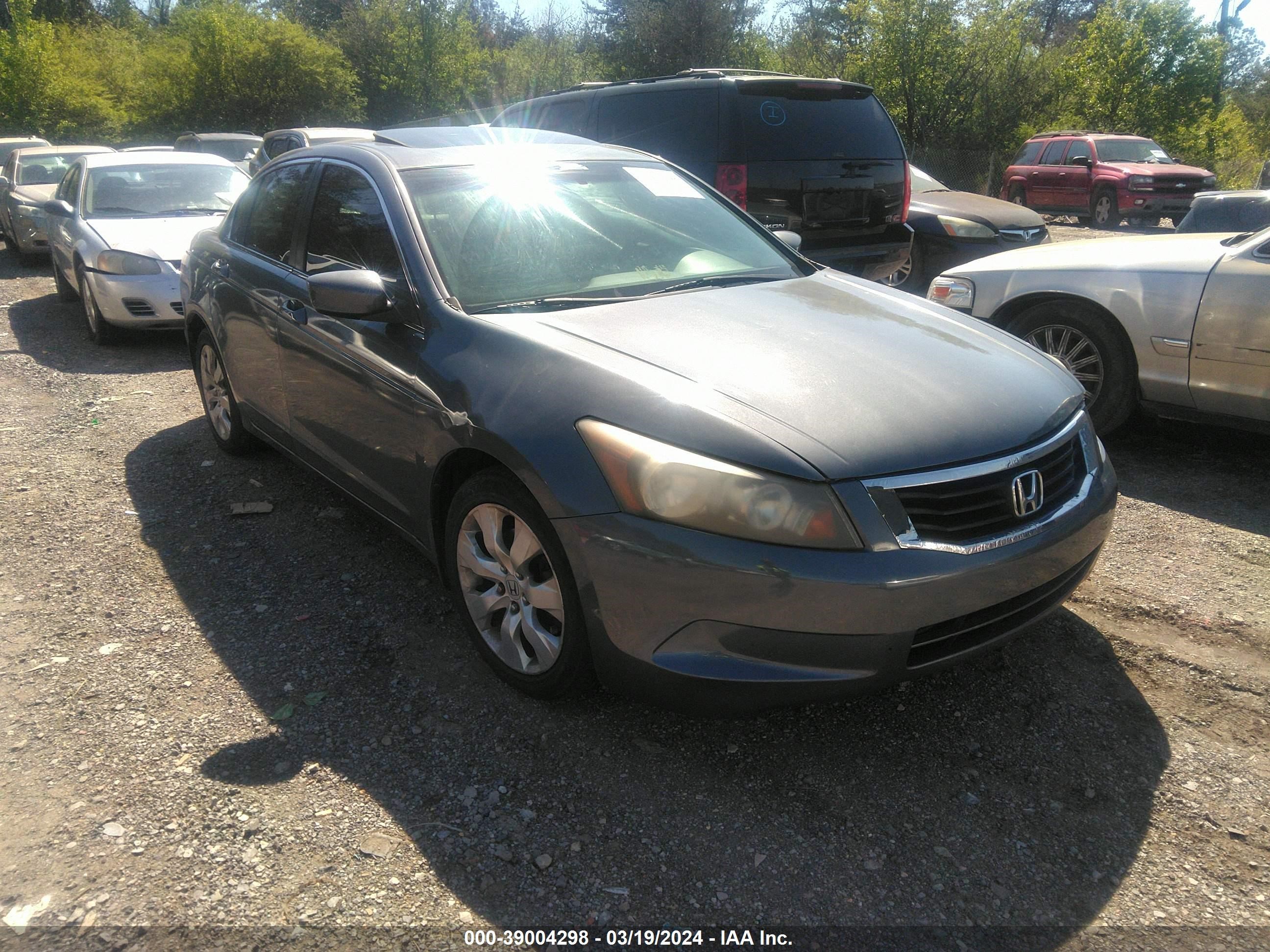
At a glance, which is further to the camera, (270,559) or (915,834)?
(270,559)

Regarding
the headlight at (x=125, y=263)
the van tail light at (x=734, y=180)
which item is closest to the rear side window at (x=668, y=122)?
the van tail light at (x=734, y=180)

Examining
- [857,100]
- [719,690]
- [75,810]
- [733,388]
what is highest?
[857,100]

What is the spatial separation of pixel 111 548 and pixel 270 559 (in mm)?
765

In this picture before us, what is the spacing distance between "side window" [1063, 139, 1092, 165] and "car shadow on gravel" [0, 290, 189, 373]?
18.2 meters

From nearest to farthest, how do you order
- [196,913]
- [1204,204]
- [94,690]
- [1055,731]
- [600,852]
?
[196,913], [600,852], [1055,731], [94,690], [1204,204]

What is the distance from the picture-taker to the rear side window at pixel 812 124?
6.89m

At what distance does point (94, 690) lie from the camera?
3.21 metres

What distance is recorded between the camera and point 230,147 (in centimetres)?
1975

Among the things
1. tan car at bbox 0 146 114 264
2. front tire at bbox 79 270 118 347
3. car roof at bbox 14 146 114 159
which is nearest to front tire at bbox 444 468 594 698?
front tire at bbox 79 270 118 347

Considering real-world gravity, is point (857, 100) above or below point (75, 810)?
above

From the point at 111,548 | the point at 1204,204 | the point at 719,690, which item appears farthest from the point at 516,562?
the point at 1204,204

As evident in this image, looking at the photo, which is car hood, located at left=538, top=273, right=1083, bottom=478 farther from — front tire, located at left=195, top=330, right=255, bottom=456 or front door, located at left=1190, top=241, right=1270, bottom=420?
front tire, located at left=195, top=330, right=255, bottom=456

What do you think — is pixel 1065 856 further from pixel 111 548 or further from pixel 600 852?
pixel 111 548

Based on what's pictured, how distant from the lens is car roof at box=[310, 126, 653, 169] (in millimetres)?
3816
